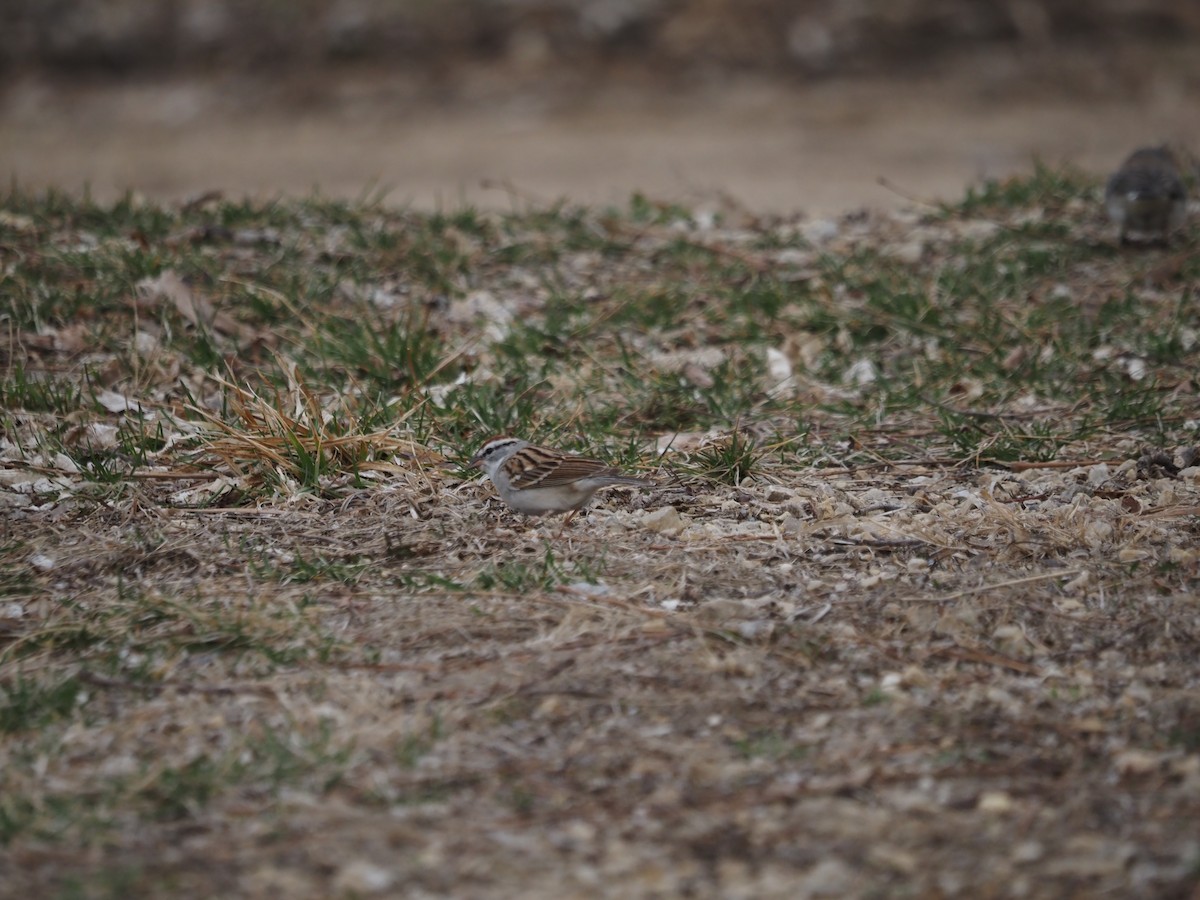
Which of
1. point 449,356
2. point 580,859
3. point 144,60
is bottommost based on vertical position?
point 580,859

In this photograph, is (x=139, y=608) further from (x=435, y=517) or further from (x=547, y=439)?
(x=547, y=439)

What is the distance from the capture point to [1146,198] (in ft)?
23.8

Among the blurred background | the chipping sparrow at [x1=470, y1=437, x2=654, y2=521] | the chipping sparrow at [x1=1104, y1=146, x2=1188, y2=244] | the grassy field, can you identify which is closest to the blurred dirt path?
the blurred background

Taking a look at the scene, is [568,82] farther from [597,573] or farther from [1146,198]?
[597,573]

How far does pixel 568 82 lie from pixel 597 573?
1782 centimetres

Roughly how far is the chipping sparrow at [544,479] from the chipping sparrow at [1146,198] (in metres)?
3.97

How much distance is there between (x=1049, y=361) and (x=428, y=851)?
14.3ft

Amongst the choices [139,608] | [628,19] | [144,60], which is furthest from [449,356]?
[144,60]

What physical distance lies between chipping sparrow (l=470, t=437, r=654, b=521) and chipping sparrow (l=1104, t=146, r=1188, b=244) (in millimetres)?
3968

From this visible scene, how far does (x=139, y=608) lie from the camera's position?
3.83 metres

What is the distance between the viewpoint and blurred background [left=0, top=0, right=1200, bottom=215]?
1819 cm

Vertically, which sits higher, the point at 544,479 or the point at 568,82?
the point at 568,82

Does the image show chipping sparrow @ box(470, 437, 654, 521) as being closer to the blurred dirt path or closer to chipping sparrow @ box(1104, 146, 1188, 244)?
chipping sparrow @ box(1104, 146, 1188, 244)

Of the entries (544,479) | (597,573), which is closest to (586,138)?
(544,479)
